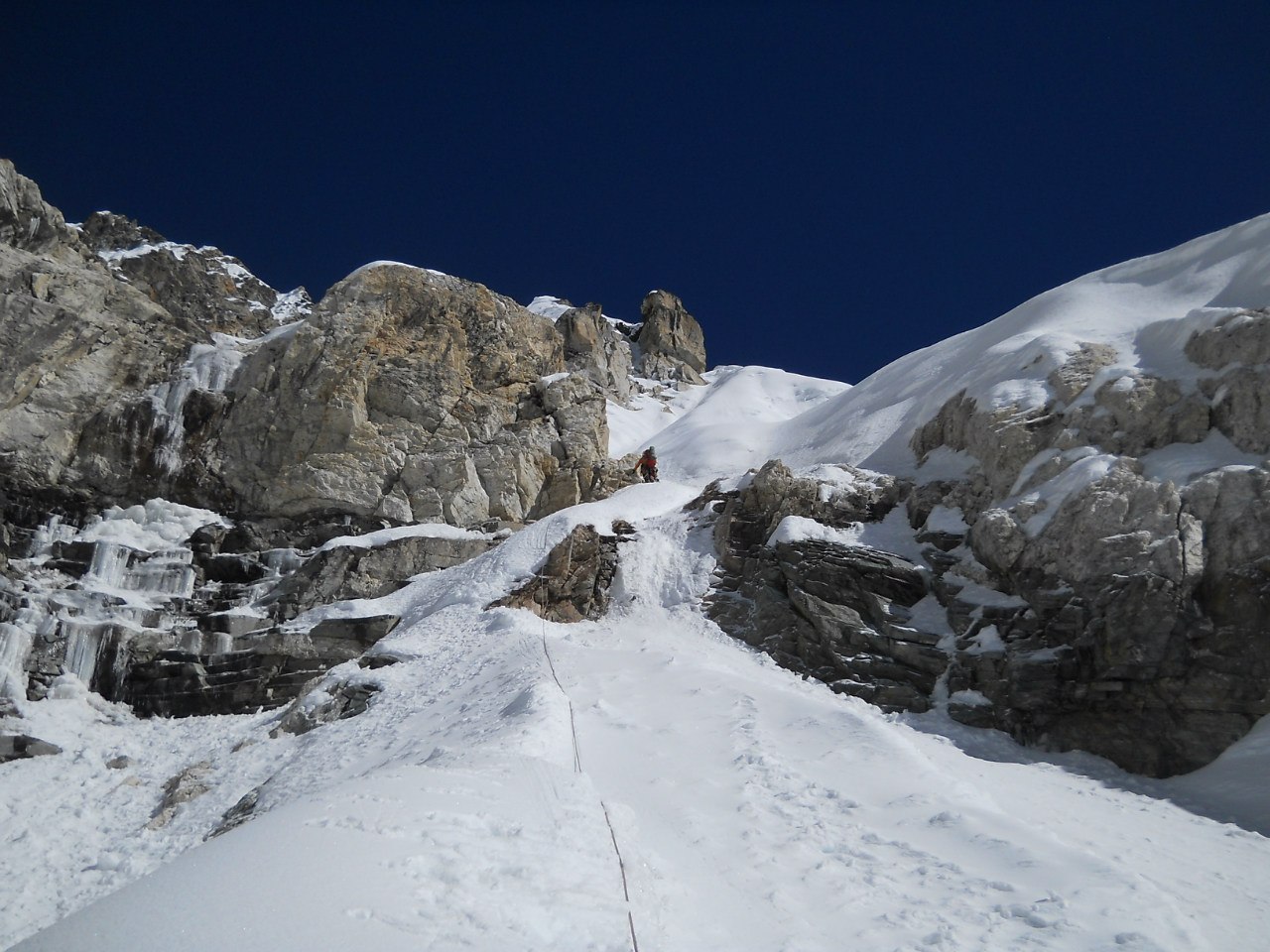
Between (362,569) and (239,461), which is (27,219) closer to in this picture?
(239,461)

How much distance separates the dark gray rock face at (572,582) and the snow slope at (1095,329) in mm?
9649

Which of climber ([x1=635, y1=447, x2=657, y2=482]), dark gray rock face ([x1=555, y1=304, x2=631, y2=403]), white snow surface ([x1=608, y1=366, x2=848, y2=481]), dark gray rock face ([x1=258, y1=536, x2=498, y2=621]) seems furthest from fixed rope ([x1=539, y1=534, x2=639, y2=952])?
dark gray rock face ([x1=555, y1=304, x2=631, y2=403])

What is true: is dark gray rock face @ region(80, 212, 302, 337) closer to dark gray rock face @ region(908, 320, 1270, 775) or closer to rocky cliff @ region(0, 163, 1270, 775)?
rocky cliff @ region(0, 163, 1270, 775)

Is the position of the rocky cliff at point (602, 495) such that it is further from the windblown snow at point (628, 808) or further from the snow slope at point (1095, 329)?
the windblown snow at point (628, 808)

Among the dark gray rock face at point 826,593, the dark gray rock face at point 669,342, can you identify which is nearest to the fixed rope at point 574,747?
the dark gray rock face at point 826,593

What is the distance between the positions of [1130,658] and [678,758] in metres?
9.26

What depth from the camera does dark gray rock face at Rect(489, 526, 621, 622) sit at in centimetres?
2138

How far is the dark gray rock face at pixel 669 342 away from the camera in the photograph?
93562 mm

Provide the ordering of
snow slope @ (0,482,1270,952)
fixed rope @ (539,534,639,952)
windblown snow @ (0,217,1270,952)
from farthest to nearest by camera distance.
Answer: fixed rope @ (539,534,639,952) → windblown snow @ (0,217,1270,952) → snow slope @ (0,482,1270,952)

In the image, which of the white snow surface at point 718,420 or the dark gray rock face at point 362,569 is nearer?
the dark gray rock face at point 362,569

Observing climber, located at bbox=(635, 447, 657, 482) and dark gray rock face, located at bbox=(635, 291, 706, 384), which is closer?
climber, located at bbox=(635, 447, 657, 482)

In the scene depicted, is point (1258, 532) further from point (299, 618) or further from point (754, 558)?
point (299, 618)

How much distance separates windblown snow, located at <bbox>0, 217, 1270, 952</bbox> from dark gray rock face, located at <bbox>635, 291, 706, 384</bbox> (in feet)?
231

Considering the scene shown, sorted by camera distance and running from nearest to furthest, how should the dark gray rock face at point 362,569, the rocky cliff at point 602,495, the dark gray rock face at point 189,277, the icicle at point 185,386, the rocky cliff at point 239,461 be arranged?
the rocky cliff at point 602,495 < the rocky cliff at point 239,461 < the dark gray rock face at point 362,569 < the icicle at point 185,386 < the dark gray rock face at point 189,277
